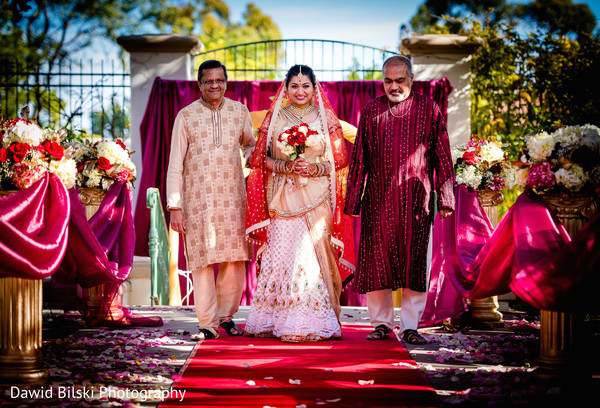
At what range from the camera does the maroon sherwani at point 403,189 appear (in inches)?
198

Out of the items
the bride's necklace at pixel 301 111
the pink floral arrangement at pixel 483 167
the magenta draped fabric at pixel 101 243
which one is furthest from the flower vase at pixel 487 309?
the magenta draped fabric at pixel 101 243

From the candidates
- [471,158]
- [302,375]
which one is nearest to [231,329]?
[302,375]

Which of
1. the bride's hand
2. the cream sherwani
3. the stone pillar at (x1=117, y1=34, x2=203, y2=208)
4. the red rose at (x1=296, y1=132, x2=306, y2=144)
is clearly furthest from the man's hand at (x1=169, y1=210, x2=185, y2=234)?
the stone pillar at (x1=117, y1=34, x2=203, y2=208)

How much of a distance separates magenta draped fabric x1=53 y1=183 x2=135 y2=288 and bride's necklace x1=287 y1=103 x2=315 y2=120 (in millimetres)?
1602

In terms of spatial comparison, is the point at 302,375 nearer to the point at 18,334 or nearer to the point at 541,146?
the point at 18,334

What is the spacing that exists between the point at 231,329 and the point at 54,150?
1.93 metres

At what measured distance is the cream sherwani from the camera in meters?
5.22

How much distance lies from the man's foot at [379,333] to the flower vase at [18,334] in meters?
2.22

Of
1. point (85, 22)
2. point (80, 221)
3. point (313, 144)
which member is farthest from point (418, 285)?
point (85, 22)

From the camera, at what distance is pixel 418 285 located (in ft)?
16.4

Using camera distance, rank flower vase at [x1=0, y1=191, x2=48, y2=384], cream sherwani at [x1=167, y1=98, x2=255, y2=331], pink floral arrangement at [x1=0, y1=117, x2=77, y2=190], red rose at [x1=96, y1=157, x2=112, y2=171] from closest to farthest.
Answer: flower vase at [x1=0, y1=191, x2=48, y2=384]
pink floral arrangement at [x1=0, y1=117, x2=77, y2=190]
cream sherwani at [x1=167, y1=98, x2=255, y2=331]
red rose at [x1=96, y1=157, x2=112, y2=171]

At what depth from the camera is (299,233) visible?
515 cm

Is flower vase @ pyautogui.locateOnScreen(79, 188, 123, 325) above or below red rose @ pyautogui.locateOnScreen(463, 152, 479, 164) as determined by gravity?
below

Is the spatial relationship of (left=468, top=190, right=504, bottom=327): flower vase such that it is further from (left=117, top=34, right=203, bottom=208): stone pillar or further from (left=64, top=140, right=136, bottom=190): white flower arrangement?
(left=117, top=34, right=203, bottom=208): stone pillar
